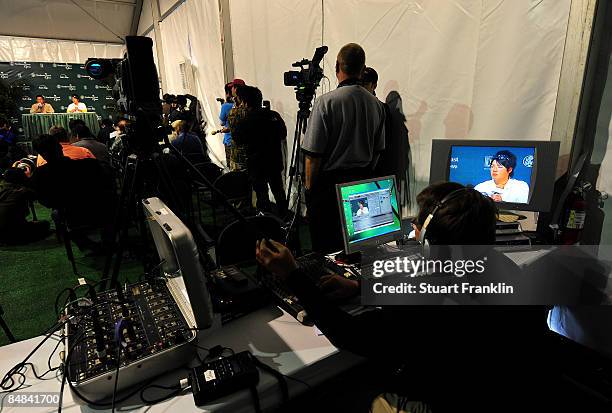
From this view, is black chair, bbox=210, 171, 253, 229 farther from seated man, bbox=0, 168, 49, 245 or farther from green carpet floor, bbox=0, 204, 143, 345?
seated man, bbox=0, 168, 49, 245

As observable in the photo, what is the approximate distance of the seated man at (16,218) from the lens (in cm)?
345

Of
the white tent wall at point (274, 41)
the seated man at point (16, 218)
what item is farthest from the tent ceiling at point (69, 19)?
the seated man at point (16, 218)

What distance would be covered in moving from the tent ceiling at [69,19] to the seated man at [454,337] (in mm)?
11146

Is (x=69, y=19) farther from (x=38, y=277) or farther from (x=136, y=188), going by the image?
(x=136, y=188)

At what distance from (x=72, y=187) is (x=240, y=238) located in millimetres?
1856

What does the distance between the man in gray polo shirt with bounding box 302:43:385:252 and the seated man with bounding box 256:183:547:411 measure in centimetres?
129

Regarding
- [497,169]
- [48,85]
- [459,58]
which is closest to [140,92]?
[497,169]

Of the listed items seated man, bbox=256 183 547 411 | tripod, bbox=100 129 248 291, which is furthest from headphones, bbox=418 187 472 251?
tripod, bbox=100 129 248 291

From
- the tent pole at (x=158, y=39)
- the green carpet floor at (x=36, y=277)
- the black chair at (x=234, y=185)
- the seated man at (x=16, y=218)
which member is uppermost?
the tent pole at (x=158, y=39)

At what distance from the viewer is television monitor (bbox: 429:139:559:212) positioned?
Answer: 5.14 ft

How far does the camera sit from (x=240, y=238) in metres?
1.94

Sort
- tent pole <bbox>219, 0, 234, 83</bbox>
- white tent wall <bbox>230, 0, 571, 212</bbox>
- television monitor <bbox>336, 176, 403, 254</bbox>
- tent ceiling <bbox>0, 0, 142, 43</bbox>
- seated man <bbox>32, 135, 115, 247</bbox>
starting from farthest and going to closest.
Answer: tent ceiling <bbox>0, 0, 142, 43</bbox> → tent pole <bbox>219, 0, 234, 83</bbox> → seated man <bbox>32, 135, 115, 247</bbox> → white tent wall <bbox>230, 0, 571, 212</bbox> → television monitor <bbox>336, 176, 403, 254</bbox>

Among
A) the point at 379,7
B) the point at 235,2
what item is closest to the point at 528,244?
the point at 379,7

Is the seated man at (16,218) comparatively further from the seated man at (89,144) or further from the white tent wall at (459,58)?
the white tent wall at (459,58)
